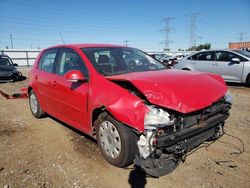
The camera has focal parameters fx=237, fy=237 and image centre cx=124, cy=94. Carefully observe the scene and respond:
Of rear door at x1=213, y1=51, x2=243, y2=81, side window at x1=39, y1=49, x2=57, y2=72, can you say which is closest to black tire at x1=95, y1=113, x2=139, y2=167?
side window at x1=39, y1=49, x2=57, y2=72

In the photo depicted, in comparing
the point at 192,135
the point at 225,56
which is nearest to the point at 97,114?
the point at 192,135

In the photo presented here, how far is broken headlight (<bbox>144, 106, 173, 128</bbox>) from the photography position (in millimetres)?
2838

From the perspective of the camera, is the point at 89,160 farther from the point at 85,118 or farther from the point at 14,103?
the point at 14,103

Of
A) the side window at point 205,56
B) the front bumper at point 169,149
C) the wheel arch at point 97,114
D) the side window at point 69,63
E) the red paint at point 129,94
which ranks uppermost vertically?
the side window at point 205,56

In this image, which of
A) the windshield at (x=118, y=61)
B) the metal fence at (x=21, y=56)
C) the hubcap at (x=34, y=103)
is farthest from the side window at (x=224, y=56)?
the metal fence at (x=21, y=56)

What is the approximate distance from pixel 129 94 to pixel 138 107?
0.80 feet

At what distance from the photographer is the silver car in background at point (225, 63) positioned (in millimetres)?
9352

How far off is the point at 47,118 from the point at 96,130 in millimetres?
2689

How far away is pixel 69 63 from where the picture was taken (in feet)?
Answer: 13.9

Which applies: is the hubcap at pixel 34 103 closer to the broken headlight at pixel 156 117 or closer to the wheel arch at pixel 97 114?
the wheel arch at pixel 97 114

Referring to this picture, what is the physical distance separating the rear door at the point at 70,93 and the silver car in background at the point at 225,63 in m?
7.33

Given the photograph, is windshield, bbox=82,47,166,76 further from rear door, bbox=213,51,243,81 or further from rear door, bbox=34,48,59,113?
rear door, bbox=213,51,243,81

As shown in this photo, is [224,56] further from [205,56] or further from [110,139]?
[110,139]

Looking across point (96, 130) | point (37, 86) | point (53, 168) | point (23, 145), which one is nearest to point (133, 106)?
point (96, 130)
